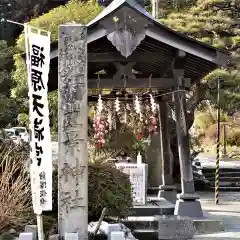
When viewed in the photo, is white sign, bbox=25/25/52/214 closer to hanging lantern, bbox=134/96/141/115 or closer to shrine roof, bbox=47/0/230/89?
shrine roof, bbox=47/0/230/89

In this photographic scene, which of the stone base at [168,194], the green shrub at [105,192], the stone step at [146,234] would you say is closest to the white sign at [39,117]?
the green shrub at [105,192]

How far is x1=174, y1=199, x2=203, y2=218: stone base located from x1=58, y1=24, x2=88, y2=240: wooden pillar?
429 centimetres

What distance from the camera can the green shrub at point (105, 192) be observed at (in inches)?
336

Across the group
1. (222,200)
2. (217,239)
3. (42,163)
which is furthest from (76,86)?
(222,200)

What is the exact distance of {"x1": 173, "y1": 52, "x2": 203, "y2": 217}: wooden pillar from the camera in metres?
10.9

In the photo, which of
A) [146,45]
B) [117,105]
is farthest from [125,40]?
[117,105]

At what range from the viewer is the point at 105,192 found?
28.3ft

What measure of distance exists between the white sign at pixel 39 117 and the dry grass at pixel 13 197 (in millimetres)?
1308

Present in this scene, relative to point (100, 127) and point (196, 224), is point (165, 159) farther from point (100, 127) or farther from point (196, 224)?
point (196, 224)

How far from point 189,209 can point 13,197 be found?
432cm

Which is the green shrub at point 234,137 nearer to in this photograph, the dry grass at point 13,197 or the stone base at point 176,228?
the stone base at point 176,228

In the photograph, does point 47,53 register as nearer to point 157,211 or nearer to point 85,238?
point 85,238

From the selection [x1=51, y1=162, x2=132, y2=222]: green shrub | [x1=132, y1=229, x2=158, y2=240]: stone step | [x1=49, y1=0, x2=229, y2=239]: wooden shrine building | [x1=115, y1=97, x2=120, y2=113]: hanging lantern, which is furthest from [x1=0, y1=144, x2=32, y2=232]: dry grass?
[x1=115, y1=97, x2=120, y2=113]: hanging lantern

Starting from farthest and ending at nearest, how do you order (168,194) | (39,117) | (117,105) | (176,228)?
(168,194) < (117,105) < (176,228) < (39,117)
